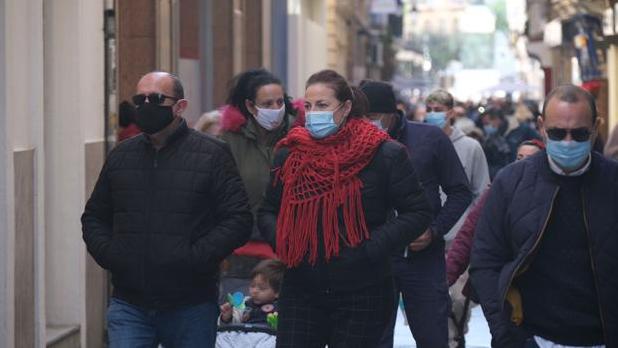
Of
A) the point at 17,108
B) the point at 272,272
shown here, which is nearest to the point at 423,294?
the point at 272,272

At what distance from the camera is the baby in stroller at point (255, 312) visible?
7719mm

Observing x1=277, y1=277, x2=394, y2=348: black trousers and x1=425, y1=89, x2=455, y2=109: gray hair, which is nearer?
x1=277, y1=277, x2=394, y2=348: black trousers

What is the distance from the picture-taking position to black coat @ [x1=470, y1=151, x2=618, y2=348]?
5.72 m

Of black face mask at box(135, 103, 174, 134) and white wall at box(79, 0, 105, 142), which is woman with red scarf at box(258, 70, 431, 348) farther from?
white wall at box(79, 0, 105, 142)

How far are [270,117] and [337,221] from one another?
236 cm

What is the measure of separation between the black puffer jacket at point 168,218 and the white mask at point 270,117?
189 centimetres

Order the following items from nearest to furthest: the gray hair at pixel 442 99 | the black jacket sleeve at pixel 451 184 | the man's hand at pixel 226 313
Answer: the man's hand at pixel 226 313 → the black jacket sleeve at pixel 451 184 → the gray hair at pixel 442 99

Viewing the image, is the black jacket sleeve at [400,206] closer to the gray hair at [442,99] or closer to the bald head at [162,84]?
the bald head at [162,84]

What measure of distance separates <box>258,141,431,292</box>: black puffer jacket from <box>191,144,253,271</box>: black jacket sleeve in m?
0.10

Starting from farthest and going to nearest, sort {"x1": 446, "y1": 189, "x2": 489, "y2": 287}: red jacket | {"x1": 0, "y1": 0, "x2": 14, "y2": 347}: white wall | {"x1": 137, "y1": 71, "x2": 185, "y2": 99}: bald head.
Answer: {"x1": 0, "y1": 0, "x2": 14, "y2": 347}: white wall < {"x1": 446, "y1": 189, "x2": 489, "y2": 287}: red jacket < {"x1": 137, "y1": 71, "x2": 185, "y2": 99}: bald head

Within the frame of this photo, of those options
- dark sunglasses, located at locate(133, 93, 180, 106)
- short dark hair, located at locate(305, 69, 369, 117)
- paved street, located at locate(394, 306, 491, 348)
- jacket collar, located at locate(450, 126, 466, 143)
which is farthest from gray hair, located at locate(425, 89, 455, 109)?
dark sunglasses, located at locate(133, 93, 180, 106)

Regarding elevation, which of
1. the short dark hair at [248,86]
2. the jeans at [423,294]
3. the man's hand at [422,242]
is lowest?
the jeans at [423,294]

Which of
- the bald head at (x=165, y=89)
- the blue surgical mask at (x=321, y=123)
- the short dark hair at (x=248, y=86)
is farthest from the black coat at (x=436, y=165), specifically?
the bald head at (x=165, y=89)

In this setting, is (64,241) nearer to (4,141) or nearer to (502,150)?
(4,141)
